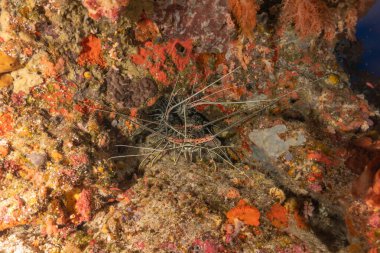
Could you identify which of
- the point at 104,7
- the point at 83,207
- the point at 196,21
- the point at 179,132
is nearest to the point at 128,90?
the point at 179,132

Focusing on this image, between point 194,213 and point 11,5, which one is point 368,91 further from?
point 11,5

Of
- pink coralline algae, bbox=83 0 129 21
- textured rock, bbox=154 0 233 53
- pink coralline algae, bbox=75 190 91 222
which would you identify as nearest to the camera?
pink coralline algae, bbox=83 0 129 21

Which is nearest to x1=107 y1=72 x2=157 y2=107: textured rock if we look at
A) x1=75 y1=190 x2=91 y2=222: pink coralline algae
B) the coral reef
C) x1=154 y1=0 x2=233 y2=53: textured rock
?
the coral reef

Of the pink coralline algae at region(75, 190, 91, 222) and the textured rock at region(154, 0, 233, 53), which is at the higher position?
the textured rock at region(154, 0, 233, 53)

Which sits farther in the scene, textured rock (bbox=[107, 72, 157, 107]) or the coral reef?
textured rock (bbox=[107, 72, 157, 107])

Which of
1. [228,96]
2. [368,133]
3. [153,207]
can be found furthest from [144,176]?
[368,133]

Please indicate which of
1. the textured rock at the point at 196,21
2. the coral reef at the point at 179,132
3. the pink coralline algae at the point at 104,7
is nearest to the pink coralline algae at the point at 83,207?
the coral reef at the point at 179,132

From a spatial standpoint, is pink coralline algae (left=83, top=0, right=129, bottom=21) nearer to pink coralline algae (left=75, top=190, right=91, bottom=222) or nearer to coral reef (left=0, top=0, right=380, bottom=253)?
→ coral reef (left=0, top=0, right=380, bottom=253)

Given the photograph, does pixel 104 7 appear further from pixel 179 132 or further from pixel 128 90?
pixel 179 132

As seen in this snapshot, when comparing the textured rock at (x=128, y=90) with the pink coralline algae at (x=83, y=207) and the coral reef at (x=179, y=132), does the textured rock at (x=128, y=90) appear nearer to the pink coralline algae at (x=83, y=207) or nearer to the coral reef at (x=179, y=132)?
the coral reef at (x=179, y=132)
